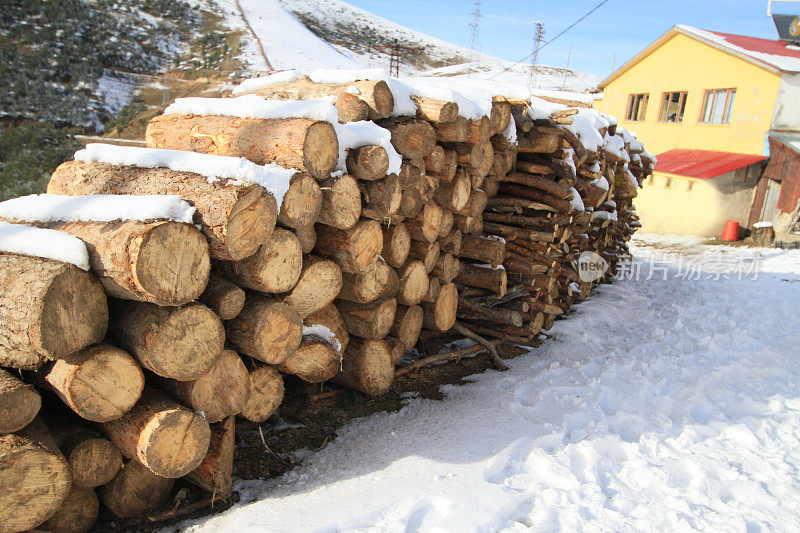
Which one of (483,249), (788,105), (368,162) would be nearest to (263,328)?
(368,162)

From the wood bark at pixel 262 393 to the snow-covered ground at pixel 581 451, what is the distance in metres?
0.46

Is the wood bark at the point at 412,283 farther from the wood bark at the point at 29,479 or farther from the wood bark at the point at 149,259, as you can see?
the wood bark at the point at 29,479

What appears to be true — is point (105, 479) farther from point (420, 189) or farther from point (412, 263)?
point (420, 189)

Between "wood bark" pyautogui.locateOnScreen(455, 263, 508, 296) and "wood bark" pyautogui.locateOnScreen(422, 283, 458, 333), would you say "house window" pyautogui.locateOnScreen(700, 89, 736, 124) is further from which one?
"wood bark" pyautogui.locateOnScreen(422, 283, 458, 333)

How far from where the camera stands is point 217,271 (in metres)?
3.23

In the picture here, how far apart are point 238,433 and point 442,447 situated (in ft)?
5.08

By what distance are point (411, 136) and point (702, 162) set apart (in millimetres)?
14532

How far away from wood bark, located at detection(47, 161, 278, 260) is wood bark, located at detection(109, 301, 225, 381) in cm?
40

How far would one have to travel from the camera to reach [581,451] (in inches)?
139

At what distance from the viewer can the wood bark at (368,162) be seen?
3648 mm

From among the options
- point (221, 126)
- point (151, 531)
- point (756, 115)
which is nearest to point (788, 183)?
point (756, 115)

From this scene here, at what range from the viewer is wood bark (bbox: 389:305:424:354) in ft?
15.2

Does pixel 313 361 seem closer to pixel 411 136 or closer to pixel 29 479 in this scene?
pixel 29 479

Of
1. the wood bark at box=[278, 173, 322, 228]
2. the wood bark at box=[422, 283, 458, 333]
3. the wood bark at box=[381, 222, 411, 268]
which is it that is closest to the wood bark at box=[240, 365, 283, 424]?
the wood bark at box=[278, 173, 322, 228]
